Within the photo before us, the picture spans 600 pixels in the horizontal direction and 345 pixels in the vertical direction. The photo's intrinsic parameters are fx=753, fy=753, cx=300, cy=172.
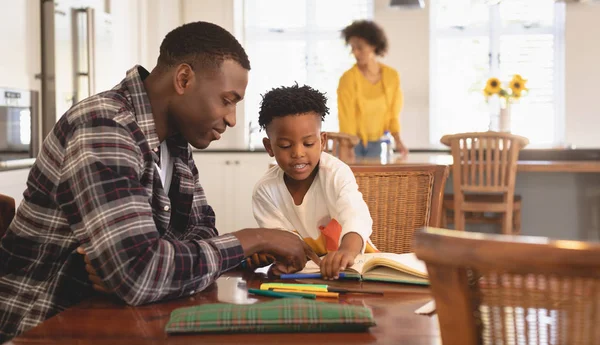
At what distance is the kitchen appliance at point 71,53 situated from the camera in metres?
4.02

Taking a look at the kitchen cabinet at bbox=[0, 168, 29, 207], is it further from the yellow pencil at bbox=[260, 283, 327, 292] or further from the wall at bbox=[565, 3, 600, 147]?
the wall at bbox=[565, 3, 600, 147]

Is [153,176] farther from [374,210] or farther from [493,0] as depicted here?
[493,0]

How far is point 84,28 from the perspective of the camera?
4441mm

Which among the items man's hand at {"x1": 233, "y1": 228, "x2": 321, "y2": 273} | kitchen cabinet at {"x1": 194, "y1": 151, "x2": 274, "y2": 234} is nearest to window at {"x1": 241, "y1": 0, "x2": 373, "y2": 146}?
kitchen cabinet at {"x1": 194, "y1": 151, "x2": 274, "y2": 234}

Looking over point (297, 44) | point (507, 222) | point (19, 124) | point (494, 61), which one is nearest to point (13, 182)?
point (19, 124)

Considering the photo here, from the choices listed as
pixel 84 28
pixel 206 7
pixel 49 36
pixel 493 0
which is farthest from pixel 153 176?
pixel 206 7

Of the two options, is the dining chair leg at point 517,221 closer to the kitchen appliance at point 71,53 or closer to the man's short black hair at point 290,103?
the kitchen appliance at point 71,53

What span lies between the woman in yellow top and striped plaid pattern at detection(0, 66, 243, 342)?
3957mm

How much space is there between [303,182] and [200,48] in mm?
581

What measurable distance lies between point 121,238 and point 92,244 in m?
0.05

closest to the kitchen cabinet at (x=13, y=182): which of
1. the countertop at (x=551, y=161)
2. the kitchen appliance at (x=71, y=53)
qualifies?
the countertop at (x=551, y=161)

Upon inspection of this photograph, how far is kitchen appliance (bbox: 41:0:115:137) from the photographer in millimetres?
4020

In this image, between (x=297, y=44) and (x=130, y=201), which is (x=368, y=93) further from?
(x=130, y=201)

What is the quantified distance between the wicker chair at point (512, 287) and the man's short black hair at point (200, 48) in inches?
32.8
